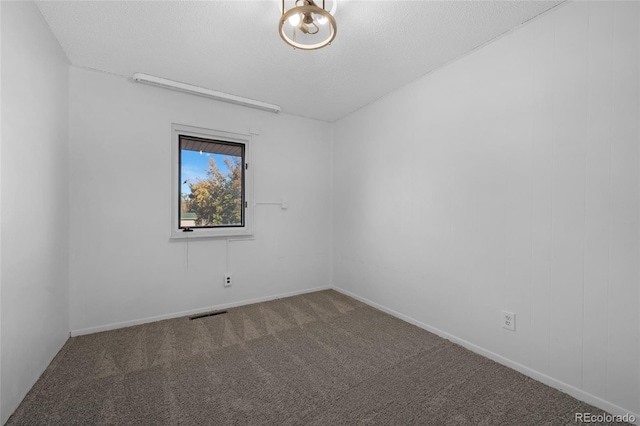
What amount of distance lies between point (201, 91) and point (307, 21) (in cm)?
174

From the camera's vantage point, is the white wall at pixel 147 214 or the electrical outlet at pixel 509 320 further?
the white wall at pixel 147 214

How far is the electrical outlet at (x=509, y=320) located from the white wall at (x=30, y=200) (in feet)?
10.5

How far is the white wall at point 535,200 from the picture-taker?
61.5 inches

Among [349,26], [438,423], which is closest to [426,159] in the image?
[349,26]

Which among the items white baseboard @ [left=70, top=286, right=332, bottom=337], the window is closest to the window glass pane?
the window

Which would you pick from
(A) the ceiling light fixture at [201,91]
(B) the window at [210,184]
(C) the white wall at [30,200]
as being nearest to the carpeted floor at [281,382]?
(C) the white wall at [30,200]

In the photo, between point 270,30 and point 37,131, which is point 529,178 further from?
point 37,131

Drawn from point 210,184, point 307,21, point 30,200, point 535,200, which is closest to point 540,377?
point 535,200

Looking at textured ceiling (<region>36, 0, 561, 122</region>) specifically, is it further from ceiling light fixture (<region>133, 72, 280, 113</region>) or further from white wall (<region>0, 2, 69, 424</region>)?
white wall (<region>0, 2, 69, 424</region>)

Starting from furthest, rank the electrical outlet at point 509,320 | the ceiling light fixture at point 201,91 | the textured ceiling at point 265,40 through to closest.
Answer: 1. the ceiling light fixture at point 201,91
2. the electrical outlet at point 509,320
3. the textured ceiling at point 265,40

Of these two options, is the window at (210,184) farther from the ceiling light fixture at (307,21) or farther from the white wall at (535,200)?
the white wall at (535,200)

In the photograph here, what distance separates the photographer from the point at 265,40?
2174 millimetres

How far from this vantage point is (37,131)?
186 centimetres

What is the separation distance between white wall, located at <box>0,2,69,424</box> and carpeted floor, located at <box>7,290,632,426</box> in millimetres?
259
